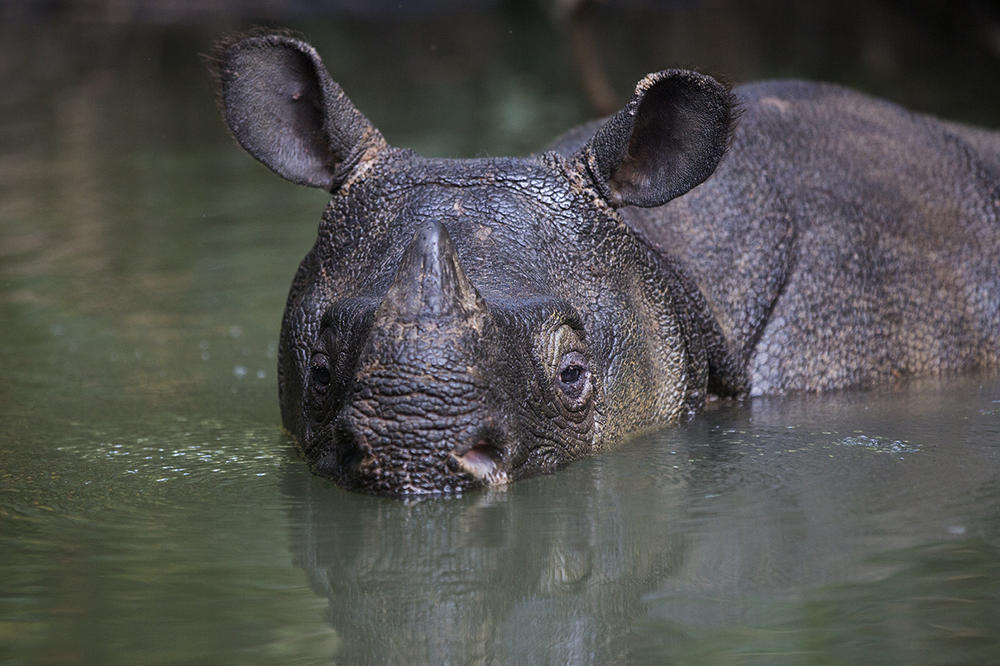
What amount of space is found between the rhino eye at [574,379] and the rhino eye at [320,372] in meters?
0.79

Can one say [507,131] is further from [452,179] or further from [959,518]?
[959,518]

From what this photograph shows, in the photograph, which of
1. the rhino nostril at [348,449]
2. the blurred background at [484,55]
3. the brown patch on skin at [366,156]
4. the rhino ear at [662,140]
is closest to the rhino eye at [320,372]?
the rhino nostril at [348,449]

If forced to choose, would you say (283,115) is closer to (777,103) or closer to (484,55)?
(777,103)

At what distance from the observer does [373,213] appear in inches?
221

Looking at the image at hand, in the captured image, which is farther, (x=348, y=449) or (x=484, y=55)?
(x=484, y=55)

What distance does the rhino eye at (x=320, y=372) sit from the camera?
5.09 m

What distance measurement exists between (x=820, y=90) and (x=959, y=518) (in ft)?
11.3

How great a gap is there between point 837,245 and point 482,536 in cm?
275

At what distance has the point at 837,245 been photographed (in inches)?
261

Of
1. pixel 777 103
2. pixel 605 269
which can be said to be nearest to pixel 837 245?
pixel 777 103

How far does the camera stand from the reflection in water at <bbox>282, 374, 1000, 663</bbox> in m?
3.87

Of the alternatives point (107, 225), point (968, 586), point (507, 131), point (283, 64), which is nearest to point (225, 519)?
point (283, 64)

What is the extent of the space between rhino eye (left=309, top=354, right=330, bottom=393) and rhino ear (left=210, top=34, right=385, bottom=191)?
1.00m

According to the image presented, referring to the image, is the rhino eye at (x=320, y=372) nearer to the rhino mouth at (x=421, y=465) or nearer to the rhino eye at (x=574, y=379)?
the rhino mouth at (x=421, y=465)
